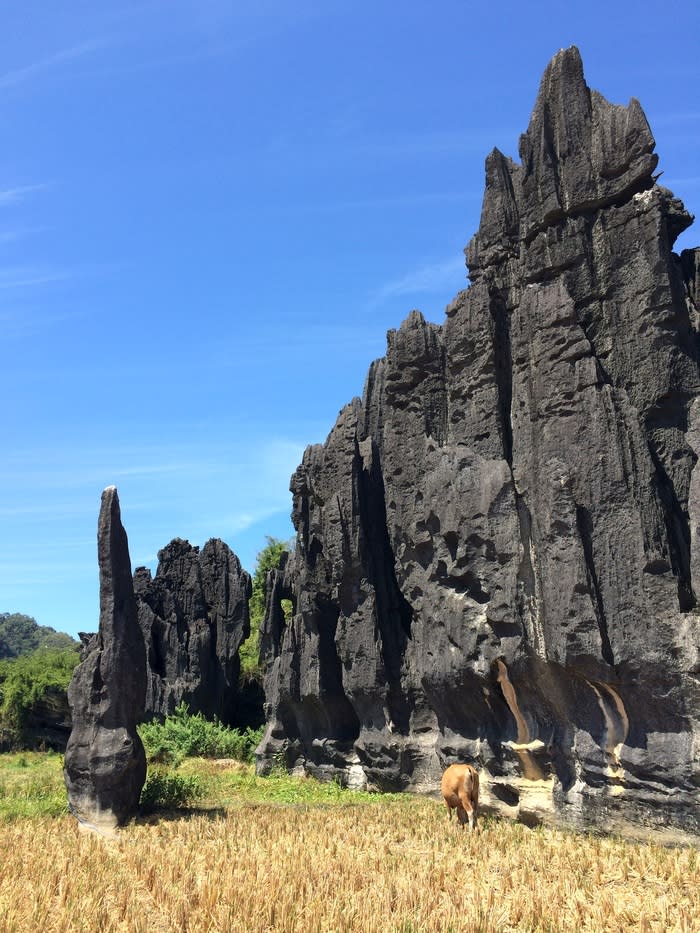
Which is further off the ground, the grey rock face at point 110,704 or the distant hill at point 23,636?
the distant hill at point 23,636

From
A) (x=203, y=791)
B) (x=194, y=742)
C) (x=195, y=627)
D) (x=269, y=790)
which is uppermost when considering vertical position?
(x=195, y=627)

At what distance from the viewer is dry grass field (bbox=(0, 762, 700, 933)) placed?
8406 mm

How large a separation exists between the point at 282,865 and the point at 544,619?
18.2 ft

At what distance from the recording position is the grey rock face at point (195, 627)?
32625mm

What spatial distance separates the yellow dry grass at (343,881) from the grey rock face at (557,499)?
5.02 feet

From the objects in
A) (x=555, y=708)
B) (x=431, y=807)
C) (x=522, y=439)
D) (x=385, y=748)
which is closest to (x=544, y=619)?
(x=555, y=708)

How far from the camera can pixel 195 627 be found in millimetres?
33812

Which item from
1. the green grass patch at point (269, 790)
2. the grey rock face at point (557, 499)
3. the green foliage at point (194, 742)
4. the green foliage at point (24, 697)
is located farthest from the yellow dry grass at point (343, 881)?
the green foliage at point (24, 697)

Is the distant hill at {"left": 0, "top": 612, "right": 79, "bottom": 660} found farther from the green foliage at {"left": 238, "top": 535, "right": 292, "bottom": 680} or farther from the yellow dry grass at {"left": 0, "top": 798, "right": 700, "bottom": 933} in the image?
the yellow dry grass at {"left": 0, "top": 798, "right": 700, "bottom": 933}

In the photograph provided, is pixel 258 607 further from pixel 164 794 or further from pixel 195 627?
pixel 164 794

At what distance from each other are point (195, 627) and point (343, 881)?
976 inches

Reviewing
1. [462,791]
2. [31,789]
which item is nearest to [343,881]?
[462,791]

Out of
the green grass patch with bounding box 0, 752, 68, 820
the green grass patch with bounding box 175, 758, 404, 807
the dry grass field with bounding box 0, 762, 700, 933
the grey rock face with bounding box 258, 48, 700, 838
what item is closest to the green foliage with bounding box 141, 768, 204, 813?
the green grass patch with bounding box 175, 758, 404, 807

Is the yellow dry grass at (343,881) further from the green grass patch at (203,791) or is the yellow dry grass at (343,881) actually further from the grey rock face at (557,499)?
the green grass patch at (203,791)
